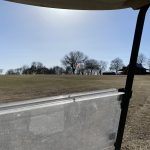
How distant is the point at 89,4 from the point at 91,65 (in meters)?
58.6

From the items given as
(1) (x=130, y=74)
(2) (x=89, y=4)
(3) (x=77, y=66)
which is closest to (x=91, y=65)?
(3) (x=77, y=66)

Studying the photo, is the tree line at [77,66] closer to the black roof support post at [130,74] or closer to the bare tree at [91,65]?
the bare tree at [91,65]

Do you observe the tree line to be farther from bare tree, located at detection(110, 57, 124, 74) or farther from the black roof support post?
the black roof support post

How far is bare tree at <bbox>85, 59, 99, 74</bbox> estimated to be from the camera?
60750 mm

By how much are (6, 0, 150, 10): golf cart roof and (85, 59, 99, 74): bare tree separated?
57.4m

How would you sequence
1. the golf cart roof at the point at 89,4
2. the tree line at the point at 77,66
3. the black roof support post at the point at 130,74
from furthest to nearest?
1. the tree line at the point at 77,66
2. the black roof support post at the point at 130,74
3. the golf cart roof at the point at 89,4

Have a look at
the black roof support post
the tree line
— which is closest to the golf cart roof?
the black roof support post

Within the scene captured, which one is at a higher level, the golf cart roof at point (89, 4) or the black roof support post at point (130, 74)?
the golf cart roof at point (89, 4)

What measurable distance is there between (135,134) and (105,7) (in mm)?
3052

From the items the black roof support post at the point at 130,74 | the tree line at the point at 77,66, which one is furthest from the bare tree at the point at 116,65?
the black roof support post at the point at 130,74

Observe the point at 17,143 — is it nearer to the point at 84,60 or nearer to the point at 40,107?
the point at 40,107

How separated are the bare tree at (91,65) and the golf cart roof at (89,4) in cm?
5743

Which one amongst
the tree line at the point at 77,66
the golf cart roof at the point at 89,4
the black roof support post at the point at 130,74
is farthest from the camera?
the tree line at the point at 77,66

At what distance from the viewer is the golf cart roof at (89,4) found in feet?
8.50
